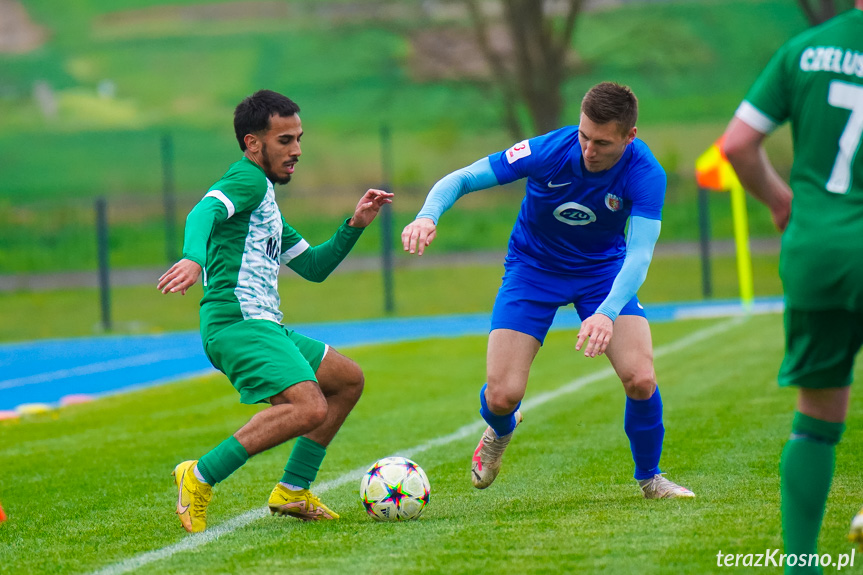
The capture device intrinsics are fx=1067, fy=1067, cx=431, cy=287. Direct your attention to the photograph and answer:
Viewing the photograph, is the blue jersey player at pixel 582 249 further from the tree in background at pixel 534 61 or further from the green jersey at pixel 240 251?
the tree in background at pixel 534 61

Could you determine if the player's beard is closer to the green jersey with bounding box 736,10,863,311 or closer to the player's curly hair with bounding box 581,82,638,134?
the player's curly hair with bounding box 581,82,638,134

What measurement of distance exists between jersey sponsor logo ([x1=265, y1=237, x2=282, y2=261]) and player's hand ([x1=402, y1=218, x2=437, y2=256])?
2.54 ft

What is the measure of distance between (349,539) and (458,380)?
715cm

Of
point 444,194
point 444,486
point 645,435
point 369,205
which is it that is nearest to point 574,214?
point 444,194

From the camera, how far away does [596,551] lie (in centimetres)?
420

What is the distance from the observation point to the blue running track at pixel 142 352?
43.5 feet

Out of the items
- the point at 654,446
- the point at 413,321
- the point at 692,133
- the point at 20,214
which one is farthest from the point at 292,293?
the point at 654,446

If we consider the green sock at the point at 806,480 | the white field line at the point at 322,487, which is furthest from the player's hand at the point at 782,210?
the white field line at the point at 322,487

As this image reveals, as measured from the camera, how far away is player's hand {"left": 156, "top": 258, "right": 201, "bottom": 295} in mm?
4488

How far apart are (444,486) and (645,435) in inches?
48.1

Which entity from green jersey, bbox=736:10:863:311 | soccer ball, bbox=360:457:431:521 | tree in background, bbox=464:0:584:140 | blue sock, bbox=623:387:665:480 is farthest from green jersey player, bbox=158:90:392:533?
tree in background, bbox=464:0:584:140

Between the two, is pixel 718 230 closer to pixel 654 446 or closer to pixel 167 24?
pixel 654 446

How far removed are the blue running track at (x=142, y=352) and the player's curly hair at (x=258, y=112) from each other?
771 cm

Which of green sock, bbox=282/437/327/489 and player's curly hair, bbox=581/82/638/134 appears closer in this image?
player's curly hair, bbox=581/82/638/134
